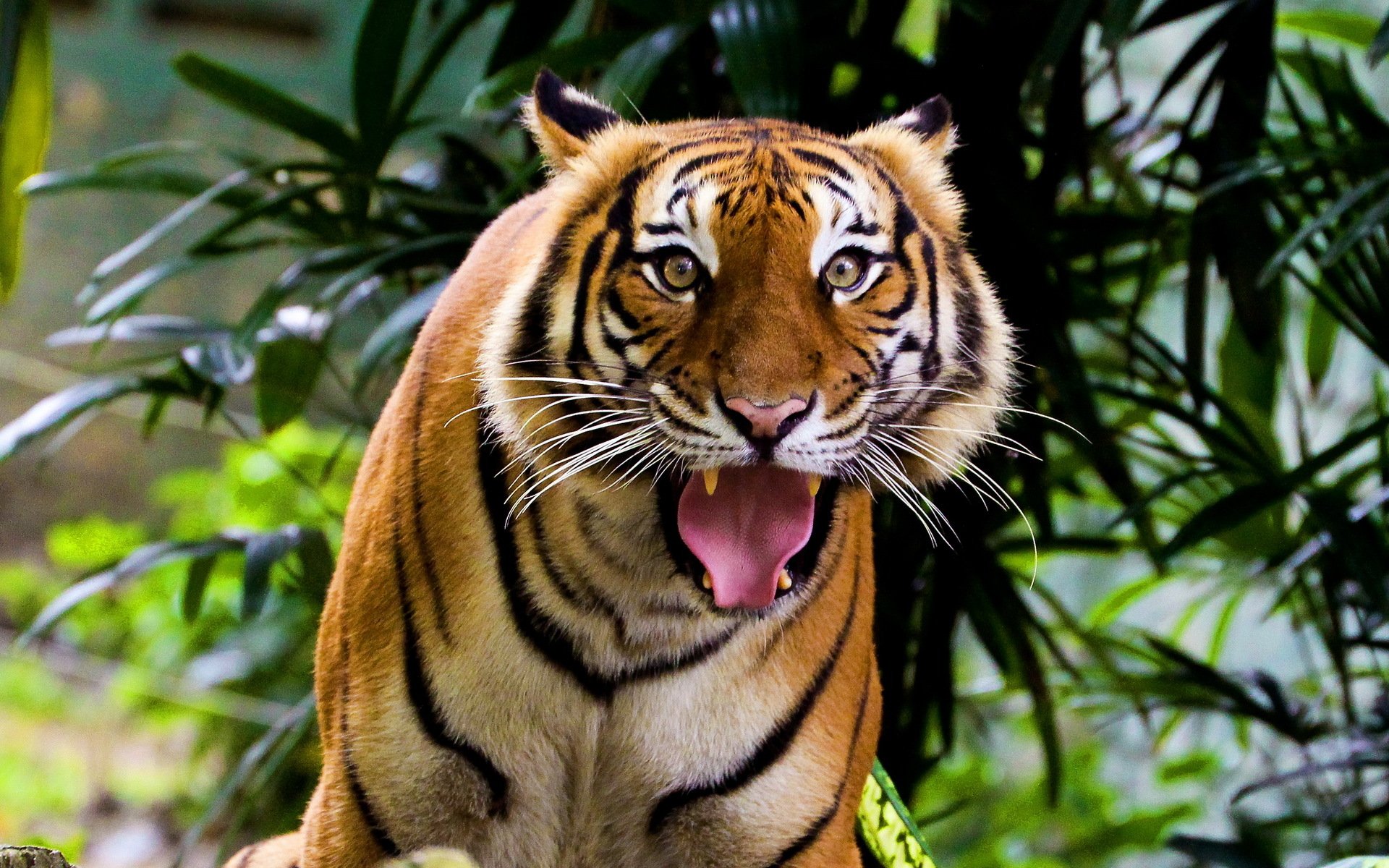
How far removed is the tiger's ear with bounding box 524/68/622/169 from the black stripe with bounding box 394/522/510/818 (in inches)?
15.0

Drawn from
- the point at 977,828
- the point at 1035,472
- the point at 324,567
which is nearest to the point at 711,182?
the point at 324,567

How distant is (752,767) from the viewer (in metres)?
1.09

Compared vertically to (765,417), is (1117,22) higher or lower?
higher

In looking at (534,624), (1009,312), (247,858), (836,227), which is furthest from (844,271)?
(1009,312)

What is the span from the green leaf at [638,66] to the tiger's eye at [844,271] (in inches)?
25.8

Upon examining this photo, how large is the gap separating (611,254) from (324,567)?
3.05 ft

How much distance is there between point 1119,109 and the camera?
2.00m

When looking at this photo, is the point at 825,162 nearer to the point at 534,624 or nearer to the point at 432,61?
the point at 534,624

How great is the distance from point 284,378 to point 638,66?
2.37ft

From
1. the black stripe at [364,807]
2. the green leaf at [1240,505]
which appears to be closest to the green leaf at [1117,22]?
the green leaf at [1240,505]

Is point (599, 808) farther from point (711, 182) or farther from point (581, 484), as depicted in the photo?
point (711, 182)

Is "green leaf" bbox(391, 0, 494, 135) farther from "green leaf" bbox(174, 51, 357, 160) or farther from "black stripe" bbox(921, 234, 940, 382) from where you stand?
"black stripe" bbox(921, 234, 940, 382)

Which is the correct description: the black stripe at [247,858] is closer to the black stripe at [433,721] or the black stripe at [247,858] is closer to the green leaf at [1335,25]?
the black stripe at [433,721]

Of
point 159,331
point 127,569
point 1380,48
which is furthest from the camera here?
point 159,331
